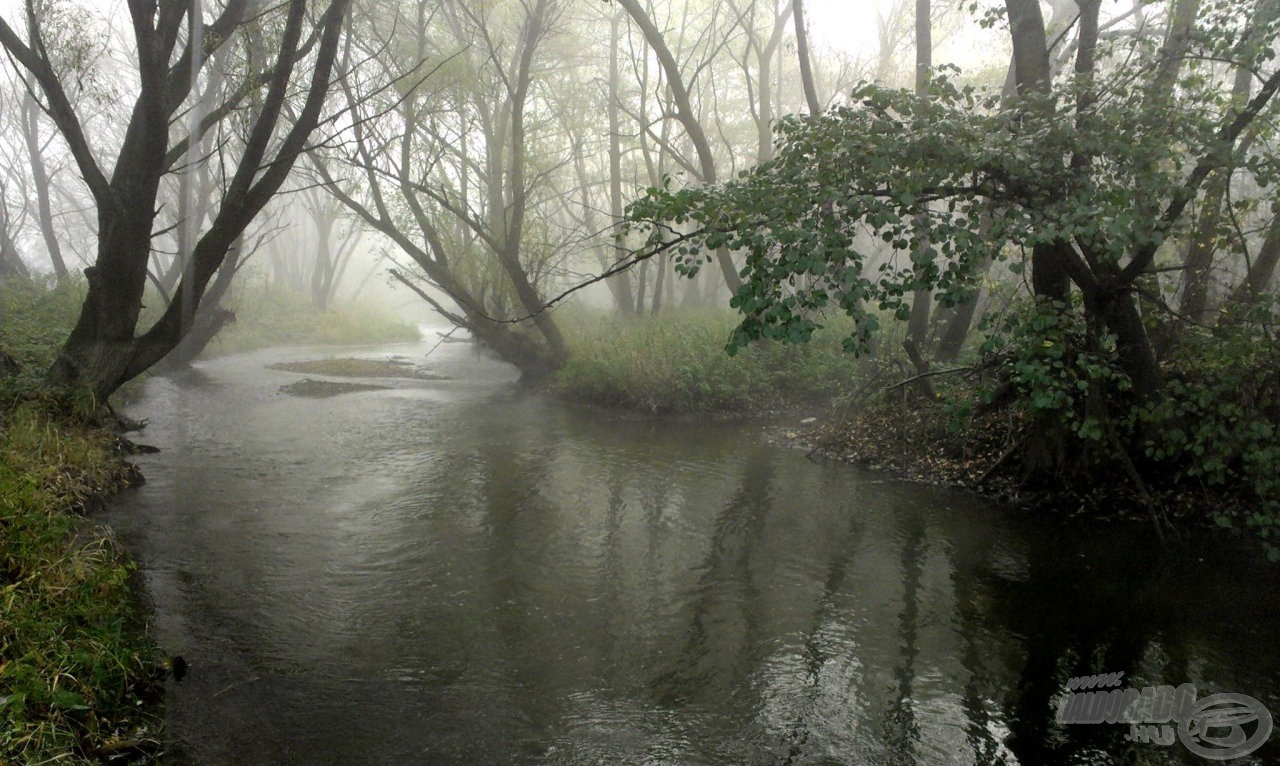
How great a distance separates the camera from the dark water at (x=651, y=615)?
4.66 m

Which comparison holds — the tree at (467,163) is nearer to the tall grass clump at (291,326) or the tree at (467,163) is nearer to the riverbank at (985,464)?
the riverbank at (985,464)

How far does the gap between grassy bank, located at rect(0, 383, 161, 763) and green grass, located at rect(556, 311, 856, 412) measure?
10464 mm

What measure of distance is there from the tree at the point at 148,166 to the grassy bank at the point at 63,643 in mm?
2645

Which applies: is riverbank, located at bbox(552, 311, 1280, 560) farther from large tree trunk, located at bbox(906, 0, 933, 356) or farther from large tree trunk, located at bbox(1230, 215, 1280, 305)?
large tree trunk, located at bbox(906, 0, 933, 356)

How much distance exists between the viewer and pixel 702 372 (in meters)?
15.7

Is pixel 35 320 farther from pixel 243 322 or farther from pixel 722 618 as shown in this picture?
pixel 243 322

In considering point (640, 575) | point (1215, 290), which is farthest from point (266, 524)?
point (1215, 290)

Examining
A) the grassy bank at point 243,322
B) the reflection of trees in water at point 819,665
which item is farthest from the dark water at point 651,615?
the grassy bank at point 243,322

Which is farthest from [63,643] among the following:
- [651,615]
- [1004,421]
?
[1004,421]

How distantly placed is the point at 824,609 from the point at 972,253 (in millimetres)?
3256

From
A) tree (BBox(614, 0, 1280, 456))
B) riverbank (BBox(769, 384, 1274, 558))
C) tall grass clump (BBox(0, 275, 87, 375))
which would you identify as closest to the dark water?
riverbank (BBox(769, 384, 1274, 558))

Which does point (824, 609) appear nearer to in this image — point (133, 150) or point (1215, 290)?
point (1215, 290)

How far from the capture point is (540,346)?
66.5 feet

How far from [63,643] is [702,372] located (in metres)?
12.3
